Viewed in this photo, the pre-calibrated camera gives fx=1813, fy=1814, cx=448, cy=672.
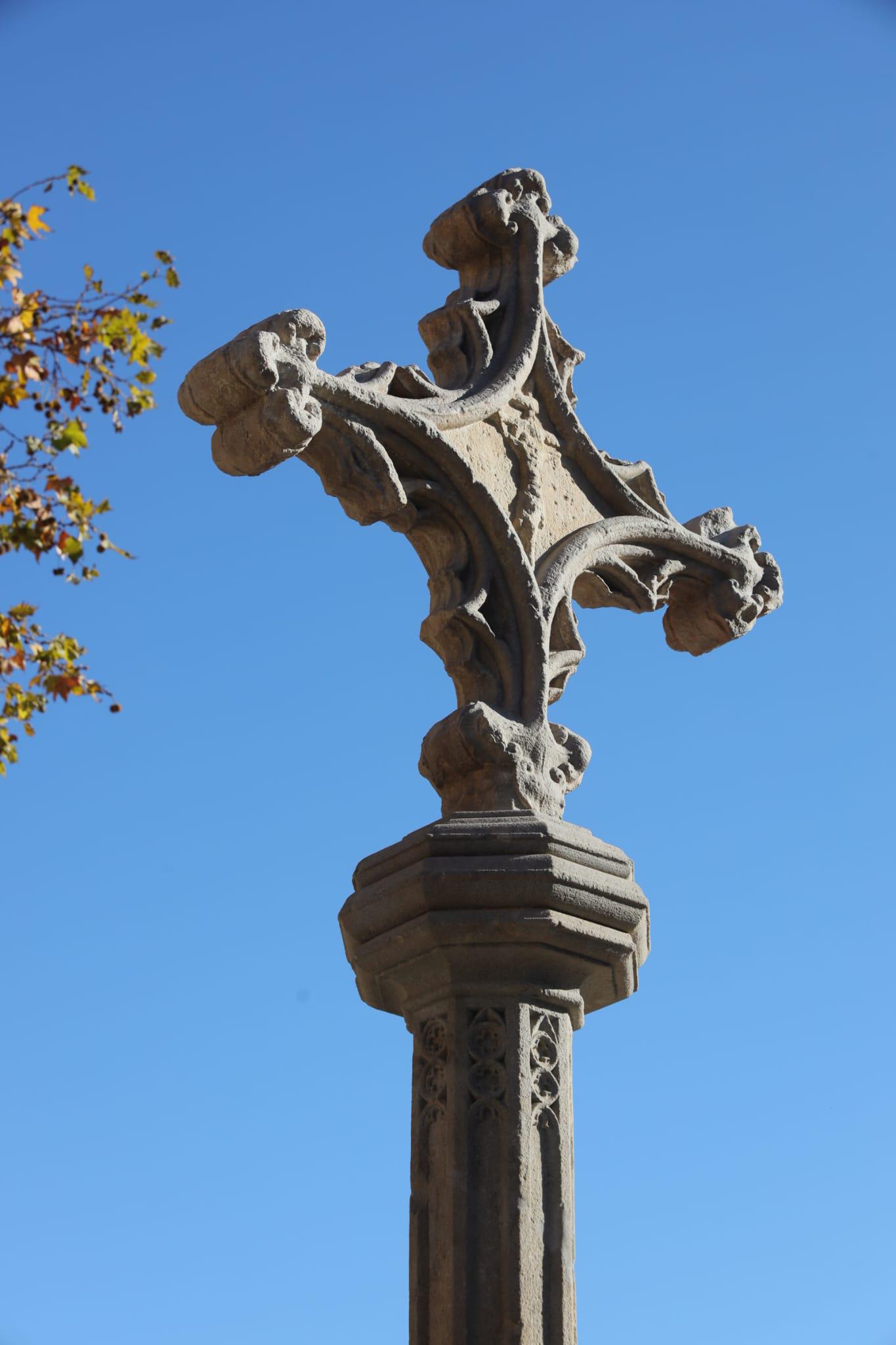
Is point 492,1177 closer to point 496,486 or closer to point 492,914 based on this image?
point 492,914

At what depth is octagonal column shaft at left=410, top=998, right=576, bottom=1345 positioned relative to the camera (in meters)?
4.67

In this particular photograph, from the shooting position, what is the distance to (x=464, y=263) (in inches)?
254

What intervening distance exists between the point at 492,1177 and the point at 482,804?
107cm

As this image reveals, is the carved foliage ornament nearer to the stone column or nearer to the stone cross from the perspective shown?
the stone cross

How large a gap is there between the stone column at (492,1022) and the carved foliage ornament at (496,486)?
12.1 inches

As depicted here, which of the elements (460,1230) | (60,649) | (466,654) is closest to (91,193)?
(60,649)

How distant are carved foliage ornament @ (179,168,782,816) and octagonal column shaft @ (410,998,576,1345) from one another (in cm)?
67

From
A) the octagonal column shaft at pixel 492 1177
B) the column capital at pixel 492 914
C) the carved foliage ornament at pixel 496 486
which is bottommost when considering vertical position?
the octagonal column shaft at pixel 492 1177

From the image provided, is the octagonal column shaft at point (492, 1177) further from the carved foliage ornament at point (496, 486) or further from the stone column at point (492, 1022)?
the carved foliage ornament at point (496, 486)

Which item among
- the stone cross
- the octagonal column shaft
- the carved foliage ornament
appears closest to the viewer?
the octagonal column shaft

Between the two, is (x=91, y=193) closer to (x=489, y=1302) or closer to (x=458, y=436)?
(x=458, y=436)

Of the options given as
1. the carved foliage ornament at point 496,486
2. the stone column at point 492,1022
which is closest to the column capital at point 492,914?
the stone column at point 492,1022

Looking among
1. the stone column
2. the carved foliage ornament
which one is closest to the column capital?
the stone column

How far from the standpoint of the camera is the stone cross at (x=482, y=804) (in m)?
4.80
